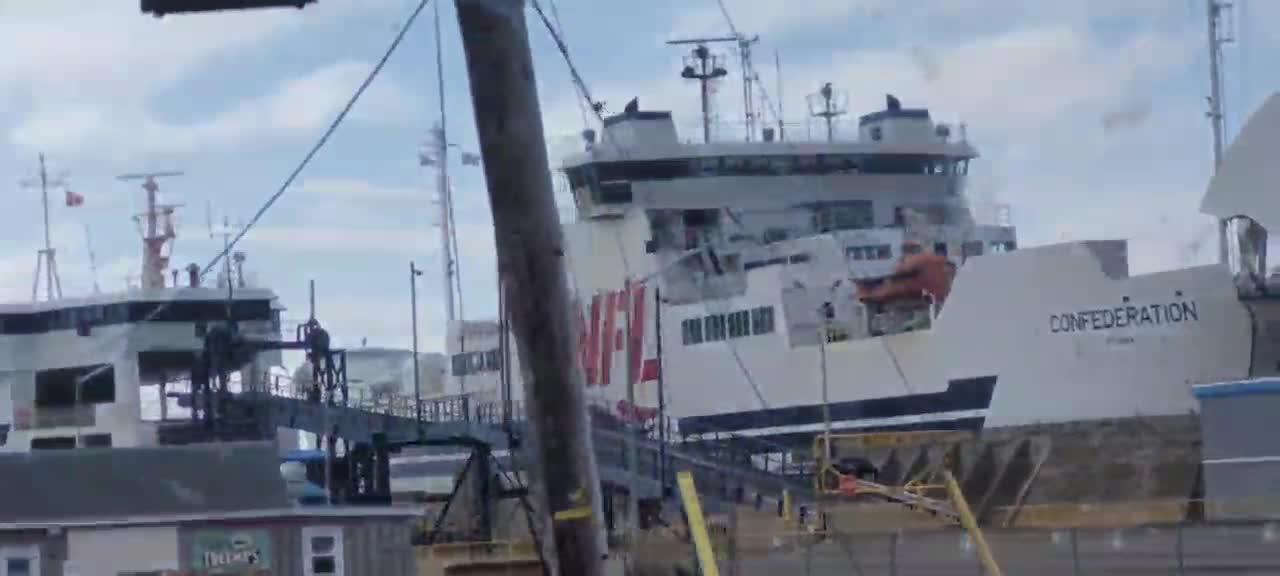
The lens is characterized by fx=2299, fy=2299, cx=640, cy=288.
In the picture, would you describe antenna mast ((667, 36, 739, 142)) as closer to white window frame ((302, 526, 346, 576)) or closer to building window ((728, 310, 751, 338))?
building window ((728, 310, 751, 338))

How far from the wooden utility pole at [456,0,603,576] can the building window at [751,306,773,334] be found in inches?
1830

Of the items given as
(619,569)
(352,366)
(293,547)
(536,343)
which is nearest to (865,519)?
(619,569)

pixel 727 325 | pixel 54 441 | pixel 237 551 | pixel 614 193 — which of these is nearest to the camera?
pixel 237 551

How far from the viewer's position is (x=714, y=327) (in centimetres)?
5669

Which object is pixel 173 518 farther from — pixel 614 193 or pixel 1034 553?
pixel 614 193

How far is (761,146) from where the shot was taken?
60.2 meters

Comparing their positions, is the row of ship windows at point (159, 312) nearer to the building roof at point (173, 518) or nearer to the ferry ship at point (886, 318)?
the ferry ship at point (886, 318)

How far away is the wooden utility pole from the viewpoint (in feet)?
24.7

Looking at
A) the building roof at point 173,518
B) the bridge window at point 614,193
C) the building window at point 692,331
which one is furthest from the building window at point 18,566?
the bridge window at point 614,193

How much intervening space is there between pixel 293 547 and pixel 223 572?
57 cm

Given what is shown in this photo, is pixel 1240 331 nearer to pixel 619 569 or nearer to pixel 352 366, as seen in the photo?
pixel 619 569

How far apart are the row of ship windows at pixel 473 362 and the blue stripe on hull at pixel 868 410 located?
1072 cm

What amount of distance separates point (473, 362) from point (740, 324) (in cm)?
1503

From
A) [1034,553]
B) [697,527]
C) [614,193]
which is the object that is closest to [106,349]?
[614,193]
